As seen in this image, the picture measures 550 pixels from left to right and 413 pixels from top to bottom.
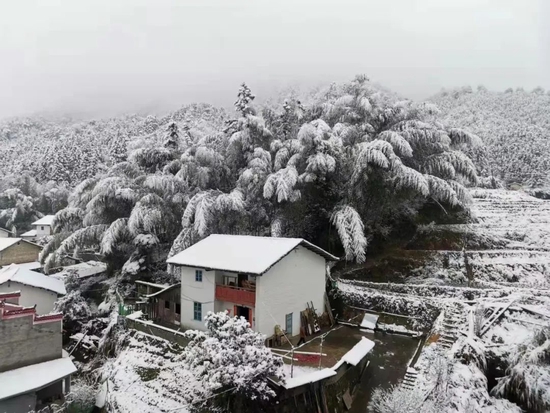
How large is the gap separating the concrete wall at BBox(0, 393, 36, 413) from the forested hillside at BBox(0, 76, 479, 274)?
36.9 ft

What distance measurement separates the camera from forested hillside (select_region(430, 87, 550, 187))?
3244cm

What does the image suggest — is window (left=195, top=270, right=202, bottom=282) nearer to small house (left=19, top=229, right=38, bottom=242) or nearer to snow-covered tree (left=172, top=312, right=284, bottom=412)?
snow-covered tree (left=172, top=312, right=284, bottom=412)

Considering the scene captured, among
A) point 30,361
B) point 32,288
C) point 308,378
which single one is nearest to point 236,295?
point 308,378

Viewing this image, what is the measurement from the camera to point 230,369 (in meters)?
11.7

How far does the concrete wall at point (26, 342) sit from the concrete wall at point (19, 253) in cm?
2364

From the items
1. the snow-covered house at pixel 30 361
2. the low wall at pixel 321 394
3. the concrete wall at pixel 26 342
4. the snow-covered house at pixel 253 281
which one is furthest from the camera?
the snow-covered house at pixel 253 281

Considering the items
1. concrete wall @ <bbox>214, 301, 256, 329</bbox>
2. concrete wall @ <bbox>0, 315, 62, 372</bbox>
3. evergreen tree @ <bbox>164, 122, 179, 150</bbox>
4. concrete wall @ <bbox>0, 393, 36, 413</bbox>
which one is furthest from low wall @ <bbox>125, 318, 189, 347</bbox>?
evergreen tree @ <bbox>164, 122, 179, 150</bbox>

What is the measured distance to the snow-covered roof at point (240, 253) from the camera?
16369mm

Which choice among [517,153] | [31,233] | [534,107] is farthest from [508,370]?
[31,233]

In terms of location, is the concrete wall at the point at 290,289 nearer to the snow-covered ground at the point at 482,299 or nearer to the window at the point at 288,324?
the window at the point at 288,324

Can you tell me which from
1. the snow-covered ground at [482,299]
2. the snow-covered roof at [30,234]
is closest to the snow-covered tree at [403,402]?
the snow-covered ground at [482,299]

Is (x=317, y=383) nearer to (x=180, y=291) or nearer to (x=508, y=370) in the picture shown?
(x=508, y=370)

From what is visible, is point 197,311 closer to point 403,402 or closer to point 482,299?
point 403,402

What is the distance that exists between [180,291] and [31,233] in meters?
47.0
